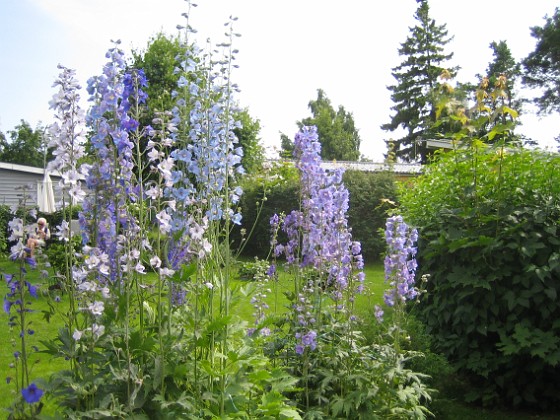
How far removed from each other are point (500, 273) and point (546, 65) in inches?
956

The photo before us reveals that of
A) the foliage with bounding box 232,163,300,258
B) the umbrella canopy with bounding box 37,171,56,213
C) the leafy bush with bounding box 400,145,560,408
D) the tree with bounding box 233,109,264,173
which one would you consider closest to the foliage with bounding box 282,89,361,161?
the tree with bounding box 233,109,264,173

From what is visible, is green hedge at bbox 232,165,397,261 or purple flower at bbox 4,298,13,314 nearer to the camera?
purple flower at bbox 4,298,13,314

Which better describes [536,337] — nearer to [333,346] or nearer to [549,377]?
[549,377]

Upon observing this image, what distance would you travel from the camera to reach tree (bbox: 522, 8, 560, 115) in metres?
23.5

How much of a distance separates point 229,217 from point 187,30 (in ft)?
3.78

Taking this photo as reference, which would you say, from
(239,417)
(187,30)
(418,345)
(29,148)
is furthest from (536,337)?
(29,148)

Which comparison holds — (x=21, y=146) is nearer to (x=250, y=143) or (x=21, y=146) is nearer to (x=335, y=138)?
(x=335, y=138)

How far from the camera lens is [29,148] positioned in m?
45.8

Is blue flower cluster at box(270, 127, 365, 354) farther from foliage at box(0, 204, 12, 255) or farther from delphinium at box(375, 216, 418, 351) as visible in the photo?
foliage at box(0, 204, 12, 255)

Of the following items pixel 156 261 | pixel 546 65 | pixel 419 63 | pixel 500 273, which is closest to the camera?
pixel 156 261

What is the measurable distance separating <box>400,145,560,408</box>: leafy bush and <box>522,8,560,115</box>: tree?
22.0m

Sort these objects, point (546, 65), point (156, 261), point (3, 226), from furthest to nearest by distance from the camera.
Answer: point (546, 65) < point (3, 226) < point (156, 261)

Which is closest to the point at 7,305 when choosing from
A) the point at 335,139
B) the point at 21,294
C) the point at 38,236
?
the point at 21,294

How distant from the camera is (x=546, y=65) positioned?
2494 centimetres
